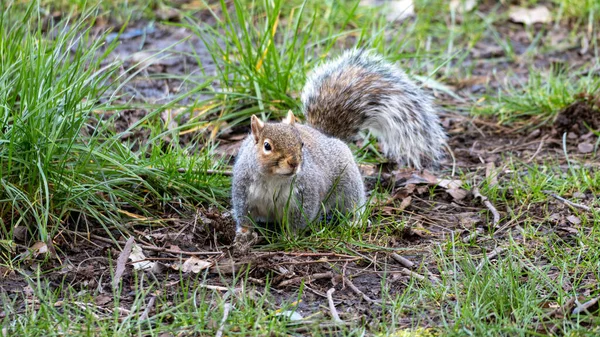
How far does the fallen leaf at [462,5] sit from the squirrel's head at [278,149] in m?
3.03

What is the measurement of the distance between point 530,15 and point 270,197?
3421mm

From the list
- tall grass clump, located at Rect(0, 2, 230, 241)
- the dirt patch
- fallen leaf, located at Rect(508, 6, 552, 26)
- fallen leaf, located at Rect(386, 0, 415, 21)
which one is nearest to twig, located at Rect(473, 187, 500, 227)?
the dirt patch

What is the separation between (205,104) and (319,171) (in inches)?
44.2

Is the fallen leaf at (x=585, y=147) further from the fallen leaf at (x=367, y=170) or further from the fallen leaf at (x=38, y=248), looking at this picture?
the fallen leaf at (x=38, y=248)

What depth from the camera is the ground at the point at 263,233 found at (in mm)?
2492

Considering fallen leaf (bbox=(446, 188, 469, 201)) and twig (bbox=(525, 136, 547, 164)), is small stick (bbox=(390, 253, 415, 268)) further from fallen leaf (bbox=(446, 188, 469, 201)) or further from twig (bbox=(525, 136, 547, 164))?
twig (bbox=(525, 136, 547, 164))

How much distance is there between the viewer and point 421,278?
9.26 feet

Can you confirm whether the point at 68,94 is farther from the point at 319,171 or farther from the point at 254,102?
the point at 254,102

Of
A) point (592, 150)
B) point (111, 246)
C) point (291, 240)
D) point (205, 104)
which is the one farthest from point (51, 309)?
point (592, 150)

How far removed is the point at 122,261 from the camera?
2.91 m

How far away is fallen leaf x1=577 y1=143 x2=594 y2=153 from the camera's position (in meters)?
4.16

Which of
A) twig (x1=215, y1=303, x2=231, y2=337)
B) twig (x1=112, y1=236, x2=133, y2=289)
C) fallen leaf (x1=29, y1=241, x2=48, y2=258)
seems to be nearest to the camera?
twig (x1=215, y1=303, x2=231, y2=337)

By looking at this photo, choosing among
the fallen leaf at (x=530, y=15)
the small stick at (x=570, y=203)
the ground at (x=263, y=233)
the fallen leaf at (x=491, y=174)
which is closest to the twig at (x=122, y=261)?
the ground at (x=263, y=233)

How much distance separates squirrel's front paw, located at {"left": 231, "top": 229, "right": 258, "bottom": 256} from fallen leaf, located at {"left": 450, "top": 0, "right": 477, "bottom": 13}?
10.2 ft
